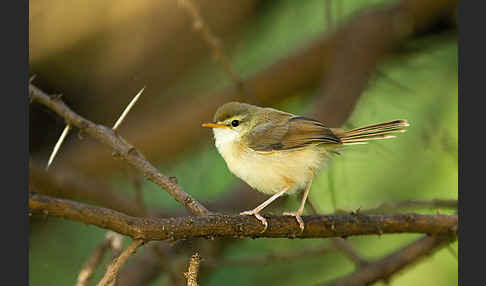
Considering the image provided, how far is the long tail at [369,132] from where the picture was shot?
183cm

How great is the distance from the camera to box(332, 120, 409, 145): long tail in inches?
72.0

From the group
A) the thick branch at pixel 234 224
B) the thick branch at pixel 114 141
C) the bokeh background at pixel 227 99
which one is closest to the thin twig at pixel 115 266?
the thick branch at pixel 234 224

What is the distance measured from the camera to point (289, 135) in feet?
6.62

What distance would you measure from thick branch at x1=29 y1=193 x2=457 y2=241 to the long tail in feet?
0.90

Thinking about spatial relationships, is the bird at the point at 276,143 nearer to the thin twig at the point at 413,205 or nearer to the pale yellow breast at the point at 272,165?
the pale yellow breast at the point at 272,165

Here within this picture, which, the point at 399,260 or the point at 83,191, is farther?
the point at 83,191

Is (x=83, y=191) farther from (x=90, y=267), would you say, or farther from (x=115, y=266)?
(x=115, y=266)

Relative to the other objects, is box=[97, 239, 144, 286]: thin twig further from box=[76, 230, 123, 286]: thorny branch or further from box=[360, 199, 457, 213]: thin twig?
box=[360, 199, 457, 213]: thin twig

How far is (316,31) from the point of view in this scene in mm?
3943

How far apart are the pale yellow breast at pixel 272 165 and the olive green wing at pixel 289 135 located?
0.09 feet

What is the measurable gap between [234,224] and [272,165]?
679 mm

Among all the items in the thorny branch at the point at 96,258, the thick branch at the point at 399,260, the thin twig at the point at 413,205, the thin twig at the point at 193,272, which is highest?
the thin twig at the point at 193,272

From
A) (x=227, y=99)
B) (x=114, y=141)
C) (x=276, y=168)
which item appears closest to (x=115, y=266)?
(x=114, y=141)

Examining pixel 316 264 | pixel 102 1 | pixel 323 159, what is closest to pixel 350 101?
pixel 323 159
